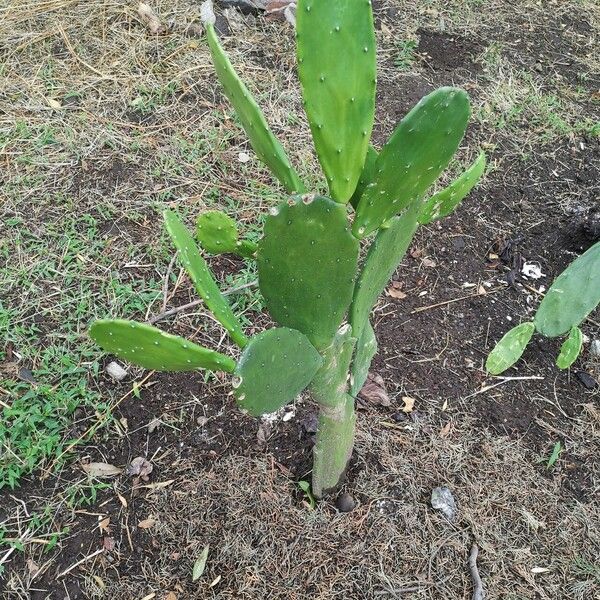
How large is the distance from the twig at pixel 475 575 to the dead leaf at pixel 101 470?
2.76ft

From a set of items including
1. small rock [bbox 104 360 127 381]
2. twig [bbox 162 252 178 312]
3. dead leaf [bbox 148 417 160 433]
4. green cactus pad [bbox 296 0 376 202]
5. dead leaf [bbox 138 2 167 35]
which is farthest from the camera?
dead leaf [bbox 138 2 167 35]

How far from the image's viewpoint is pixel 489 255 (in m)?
1.98

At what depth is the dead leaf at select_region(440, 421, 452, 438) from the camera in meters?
1.57

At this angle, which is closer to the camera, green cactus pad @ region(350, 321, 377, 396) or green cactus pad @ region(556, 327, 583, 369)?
green cactus pad @ region(350, 321, 377, 396)

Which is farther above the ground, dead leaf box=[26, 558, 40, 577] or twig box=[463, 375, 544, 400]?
dead leaf box=[26, 558, 40, 577]

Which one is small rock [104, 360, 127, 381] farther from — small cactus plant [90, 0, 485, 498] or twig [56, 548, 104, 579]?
small cactus plant [90, 0, 485, 498]

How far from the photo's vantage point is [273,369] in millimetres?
863

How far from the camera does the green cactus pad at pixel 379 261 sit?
965 millimetres

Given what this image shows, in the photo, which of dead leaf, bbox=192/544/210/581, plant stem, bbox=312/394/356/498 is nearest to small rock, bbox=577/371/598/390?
plant stem, bbox=312/394/356/498

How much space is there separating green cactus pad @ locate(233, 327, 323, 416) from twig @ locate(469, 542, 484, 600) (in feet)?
2.28

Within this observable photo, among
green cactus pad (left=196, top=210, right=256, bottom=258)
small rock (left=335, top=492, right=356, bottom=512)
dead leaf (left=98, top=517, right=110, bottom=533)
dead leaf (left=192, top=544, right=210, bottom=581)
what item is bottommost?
small rock (left=335, top=492, right=356, bottom=512)

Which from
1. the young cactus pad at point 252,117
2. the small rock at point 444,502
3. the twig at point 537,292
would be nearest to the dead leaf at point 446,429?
the small rock at point 444,502

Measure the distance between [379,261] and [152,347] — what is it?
395 mm

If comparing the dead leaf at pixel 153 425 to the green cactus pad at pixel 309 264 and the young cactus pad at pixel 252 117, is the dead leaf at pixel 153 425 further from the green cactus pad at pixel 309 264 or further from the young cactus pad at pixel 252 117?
the young cactus pad at pixel 252 117
